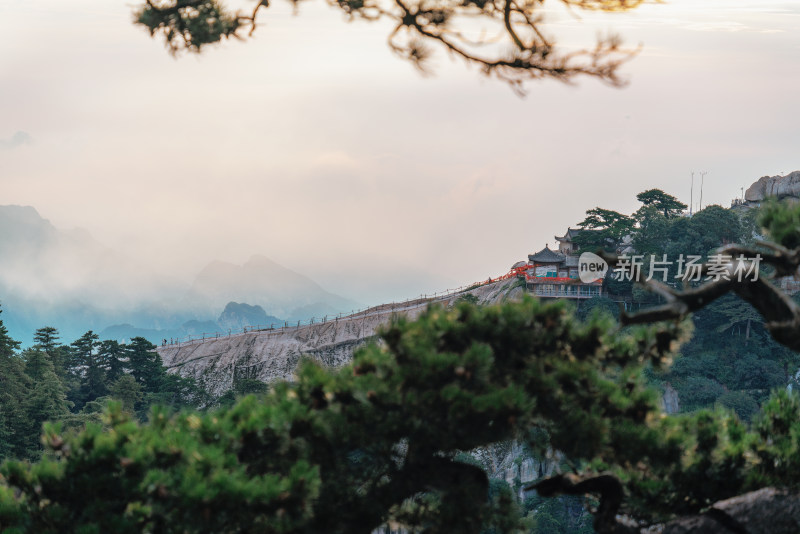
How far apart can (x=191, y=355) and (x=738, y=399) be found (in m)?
22.4

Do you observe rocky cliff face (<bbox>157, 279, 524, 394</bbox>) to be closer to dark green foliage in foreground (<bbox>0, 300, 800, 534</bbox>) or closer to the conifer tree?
the conifer tree

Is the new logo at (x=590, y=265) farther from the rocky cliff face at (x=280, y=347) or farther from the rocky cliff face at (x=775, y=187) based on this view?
the rocky cliff face at (x=775, y=187)

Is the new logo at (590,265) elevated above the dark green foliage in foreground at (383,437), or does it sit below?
above

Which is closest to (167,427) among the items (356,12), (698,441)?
(698,441)

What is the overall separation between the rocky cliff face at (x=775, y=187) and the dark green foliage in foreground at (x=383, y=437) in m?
37.2

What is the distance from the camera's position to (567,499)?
99.8 ft

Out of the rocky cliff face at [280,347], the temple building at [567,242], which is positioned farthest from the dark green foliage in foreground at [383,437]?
the temple building at [567,242]

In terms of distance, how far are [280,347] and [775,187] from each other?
25.2 meters

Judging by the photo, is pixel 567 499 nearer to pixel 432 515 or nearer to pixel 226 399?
pixel 226 399

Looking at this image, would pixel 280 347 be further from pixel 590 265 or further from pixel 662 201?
→ pixel 662 201

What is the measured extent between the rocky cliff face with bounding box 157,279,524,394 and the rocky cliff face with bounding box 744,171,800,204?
14926 millimetres

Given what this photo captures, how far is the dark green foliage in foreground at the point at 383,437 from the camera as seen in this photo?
447cm

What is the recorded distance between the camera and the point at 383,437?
193 inches

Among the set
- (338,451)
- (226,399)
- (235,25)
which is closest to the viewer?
(338,451)
